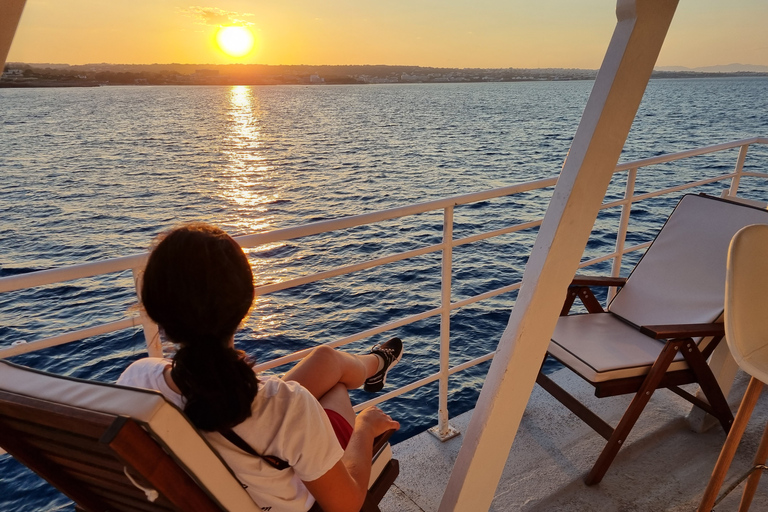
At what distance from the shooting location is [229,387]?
1.08 m

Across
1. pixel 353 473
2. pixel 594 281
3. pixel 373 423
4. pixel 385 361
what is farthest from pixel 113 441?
pixel 594 281

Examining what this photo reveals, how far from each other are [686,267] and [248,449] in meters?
2.42

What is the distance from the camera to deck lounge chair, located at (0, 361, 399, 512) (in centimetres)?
88

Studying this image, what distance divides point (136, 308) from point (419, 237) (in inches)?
451

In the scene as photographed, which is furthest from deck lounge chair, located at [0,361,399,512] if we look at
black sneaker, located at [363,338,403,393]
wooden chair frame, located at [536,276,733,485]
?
wooden chair frame, located at [536,276,733,485]

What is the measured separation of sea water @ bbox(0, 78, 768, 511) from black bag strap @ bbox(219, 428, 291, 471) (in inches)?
21.6

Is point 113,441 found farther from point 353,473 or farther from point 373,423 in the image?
point 373,423

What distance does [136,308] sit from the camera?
1.17 meters

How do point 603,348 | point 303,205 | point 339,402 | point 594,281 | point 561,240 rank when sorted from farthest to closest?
point 303,205
point 594,281
point 603,348
point 339,402
point 561,240

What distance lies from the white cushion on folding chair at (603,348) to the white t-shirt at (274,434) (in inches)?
54.8

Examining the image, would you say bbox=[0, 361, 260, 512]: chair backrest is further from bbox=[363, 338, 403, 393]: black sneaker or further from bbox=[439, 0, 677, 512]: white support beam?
bbox=[363, 338, 403, 393]: black sneaker

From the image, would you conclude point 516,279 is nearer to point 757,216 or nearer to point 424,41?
point 757,216

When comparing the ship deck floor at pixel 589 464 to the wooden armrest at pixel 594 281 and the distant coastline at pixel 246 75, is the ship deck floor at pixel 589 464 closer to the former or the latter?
the wooden armrest at pixel 594 281

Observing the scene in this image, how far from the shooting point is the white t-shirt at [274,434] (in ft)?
3.71
